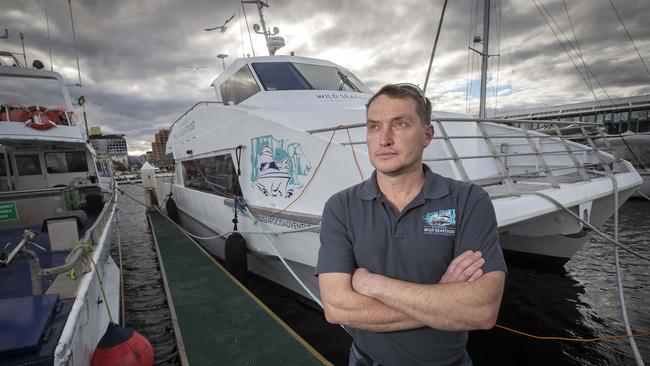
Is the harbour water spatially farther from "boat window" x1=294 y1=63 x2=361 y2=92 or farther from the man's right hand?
"boat window" x1=294 y1=63 x2=361 y2=92

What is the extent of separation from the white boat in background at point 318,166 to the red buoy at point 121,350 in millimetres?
1814

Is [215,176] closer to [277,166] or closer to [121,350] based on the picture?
[277,166]

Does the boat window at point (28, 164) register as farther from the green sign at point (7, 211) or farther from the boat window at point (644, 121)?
the boat window at point (644, 121)

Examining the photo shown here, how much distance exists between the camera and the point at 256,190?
4887mm

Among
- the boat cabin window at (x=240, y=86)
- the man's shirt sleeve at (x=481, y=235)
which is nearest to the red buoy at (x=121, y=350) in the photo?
the man's shirt sleeve at (x=481, y=235)

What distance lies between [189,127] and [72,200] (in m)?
3.11

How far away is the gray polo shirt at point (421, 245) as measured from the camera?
1393mm

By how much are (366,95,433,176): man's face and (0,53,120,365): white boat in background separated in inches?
85.6

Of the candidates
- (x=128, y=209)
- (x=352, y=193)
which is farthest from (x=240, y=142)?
(x=128, y=209)

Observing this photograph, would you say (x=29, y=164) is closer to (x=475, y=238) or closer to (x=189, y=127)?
(x=189, y=127)

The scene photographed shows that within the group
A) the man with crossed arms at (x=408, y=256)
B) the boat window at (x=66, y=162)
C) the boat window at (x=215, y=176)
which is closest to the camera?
the man with crossed arms at (x=408, y=256)

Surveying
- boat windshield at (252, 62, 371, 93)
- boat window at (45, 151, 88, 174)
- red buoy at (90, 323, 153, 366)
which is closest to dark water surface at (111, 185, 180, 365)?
red buoy at (90, 323, 153, 366)

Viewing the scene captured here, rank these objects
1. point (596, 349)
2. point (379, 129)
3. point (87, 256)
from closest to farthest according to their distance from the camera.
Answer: point (379, 129), point (87, 256), point (596, 349)

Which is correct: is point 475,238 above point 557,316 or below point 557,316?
above
